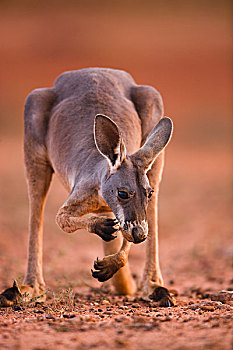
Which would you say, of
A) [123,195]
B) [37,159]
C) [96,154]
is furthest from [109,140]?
[37,159]

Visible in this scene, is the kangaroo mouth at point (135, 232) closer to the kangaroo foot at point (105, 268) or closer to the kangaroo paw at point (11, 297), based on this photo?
the kangaroo foot at point (105, 268)

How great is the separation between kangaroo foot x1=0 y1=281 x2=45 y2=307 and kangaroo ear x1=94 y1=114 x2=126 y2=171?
1374 millimetres

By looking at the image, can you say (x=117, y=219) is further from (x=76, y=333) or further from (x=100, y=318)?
(x=76, y=333)

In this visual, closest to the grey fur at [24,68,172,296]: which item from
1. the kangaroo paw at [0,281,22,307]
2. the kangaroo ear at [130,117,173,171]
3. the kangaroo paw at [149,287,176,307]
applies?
the kangaroo ear at [130,117,173,171]

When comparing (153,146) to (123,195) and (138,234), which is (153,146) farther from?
(138,234)

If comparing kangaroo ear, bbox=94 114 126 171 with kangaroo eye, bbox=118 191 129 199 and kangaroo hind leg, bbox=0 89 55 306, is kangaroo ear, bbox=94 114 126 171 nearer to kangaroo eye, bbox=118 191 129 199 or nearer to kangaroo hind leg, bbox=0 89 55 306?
kangaroo eye, bbox=118 191 129 199

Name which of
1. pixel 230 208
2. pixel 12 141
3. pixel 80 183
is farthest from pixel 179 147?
pixel 80 183

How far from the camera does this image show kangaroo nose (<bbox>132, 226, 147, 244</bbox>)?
3771mm

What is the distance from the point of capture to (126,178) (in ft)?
13.2

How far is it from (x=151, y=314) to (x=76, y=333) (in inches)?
34.3

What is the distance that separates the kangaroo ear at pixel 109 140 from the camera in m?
4.08

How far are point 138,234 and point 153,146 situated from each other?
82 centimetres

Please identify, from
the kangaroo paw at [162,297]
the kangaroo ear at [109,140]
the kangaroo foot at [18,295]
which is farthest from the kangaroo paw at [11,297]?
the kangaroo ear at [109,140]

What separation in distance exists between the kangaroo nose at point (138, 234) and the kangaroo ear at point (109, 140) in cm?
56
